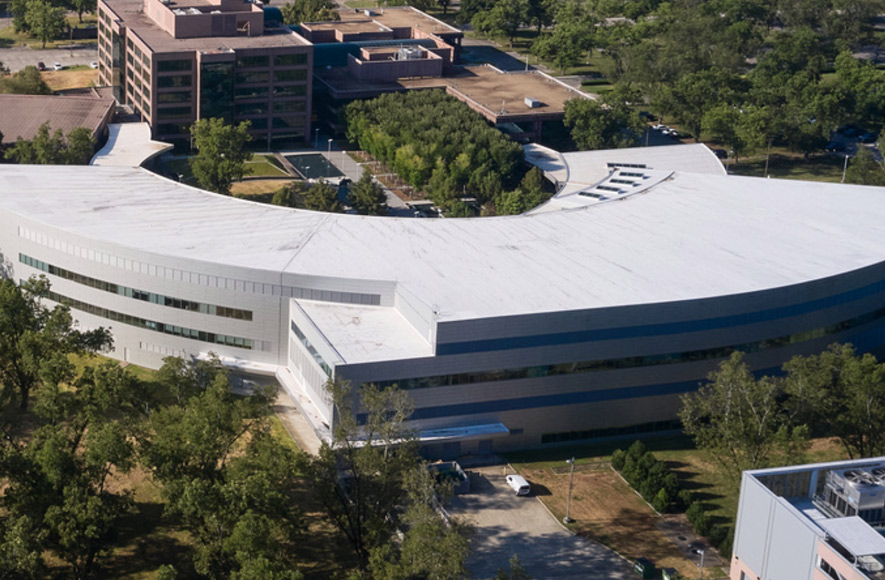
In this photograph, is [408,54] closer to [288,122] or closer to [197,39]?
[288,122]

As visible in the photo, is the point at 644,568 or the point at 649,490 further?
the point at 649,490

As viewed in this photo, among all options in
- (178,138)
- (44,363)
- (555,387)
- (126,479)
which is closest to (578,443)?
(555,387)

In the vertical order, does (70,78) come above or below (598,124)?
below

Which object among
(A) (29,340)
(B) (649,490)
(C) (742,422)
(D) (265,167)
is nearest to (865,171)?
(D) (265,167)

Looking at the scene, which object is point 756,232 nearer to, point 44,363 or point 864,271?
point 864,271

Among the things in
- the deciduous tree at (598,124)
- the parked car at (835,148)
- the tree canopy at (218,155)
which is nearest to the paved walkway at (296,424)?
the tree canopy at (218,155)

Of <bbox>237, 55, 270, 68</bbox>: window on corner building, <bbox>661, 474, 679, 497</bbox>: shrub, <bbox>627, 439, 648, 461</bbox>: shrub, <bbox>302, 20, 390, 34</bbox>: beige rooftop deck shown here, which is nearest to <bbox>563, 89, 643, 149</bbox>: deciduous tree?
<bbox>237, 55, 270, 68</bbox>: window on corner building

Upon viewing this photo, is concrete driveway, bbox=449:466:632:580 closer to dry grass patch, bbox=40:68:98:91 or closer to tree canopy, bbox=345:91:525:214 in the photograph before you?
tree canopy, bbox=345:91:525:214
